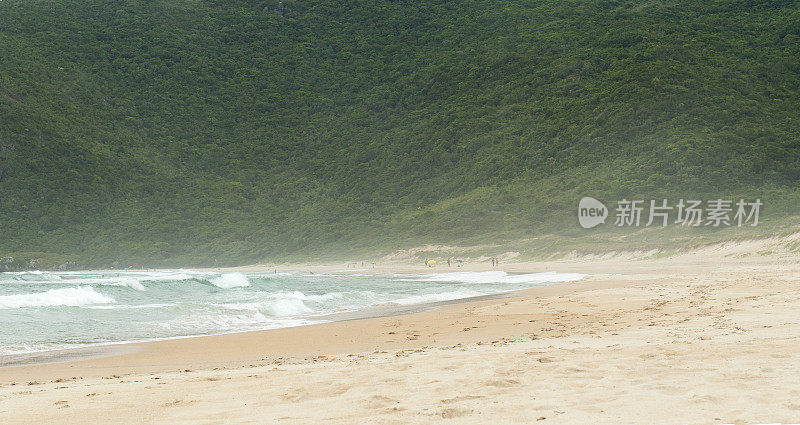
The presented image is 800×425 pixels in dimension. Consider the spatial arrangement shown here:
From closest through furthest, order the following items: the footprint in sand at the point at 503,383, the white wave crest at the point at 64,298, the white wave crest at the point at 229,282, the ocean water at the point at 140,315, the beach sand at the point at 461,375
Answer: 1. the beach sand at the point at 461,375
2. the footprint in sand at the point at 503,383
3. the ocean water at the point at 140,315
4. the white wave crest at the point at 64,298
5. the white wave crest at the point at 229,282

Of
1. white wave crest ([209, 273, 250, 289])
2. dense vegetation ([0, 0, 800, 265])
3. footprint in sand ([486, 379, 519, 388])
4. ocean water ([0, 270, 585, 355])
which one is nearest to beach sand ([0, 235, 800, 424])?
footprint in sand ([486, 379, 519, 388])

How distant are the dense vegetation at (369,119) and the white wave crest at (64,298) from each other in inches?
1662

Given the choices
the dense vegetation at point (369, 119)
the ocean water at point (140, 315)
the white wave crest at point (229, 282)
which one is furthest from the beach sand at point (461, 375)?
the dense vegetation at point (369, 119)

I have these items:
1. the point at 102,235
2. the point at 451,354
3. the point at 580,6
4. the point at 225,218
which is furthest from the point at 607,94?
the point at 451,354

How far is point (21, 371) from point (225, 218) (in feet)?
→ 253

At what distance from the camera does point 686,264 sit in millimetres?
33312

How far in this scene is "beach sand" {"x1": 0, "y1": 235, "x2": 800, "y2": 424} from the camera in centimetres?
477

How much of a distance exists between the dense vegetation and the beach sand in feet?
151

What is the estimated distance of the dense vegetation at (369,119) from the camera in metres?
66.7

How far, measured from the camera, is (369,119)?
10219 centimetres

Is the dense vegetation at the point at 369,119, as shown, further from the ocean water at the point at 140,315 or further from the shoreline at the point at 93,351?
the shoreline at the point at 93,351

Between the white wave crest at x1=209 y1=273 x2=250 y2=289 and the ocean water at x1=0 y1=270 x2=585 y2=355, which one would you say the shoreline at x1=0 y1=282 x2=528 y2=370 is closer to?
the ocean water at x1=0 y1=270 x2=585 y2=355

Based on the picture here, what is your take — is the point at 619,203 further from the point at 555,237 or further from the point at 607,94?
the point at 607,94

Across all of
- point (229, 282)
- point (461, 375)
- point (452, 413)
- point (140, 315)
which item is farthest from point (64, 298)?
point (452, 413)
